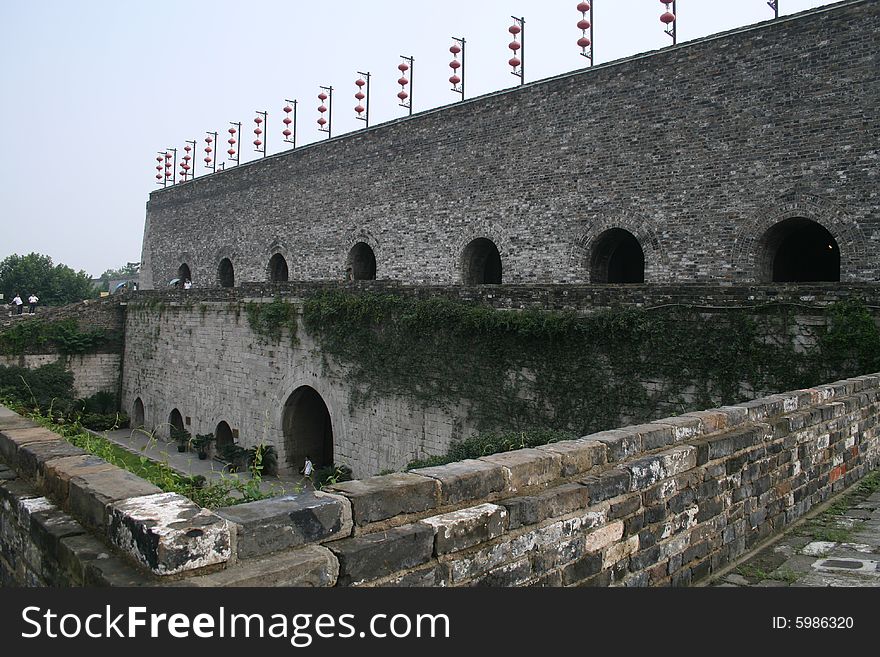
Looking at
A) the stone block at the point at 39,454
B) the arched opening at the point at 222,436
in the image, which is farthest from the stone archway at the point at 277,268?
the stone block at the point at 39,454

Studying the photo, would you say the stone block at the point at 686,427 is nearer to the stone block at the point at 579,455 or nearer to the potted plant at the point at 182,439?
the stone block at the point at 579,455

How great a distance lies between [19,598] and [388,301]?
10.9 meters

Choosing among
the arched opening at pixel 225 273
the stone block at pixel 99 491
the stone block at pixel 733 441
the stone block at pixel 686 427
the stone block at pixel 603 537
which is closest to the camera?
the stone block at pixel 99 491

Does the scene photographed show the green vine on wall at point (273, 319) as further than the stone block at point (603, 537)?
Yes

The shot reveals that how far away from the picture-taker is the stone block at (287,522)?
2541 mm

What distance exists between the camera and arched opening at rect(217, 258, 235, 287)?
25889 millimetres

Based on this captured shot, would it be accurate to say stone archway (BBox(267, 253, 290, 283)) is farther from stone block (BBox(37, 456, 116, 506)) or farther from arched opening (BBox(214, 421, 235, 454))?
stone block (BBox(37, 456, 116, 506))

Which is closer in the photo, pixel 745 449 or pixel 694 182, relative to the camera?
pixel 745 449

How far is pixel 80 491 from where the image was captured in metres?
3.17

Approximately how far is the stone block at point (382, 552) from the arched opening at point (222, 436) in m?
16.9

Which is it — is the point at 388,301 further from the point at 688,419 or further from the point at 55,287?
the point at 55,287

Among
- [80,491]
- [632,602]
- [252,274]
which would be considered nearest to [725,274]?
[632,602]

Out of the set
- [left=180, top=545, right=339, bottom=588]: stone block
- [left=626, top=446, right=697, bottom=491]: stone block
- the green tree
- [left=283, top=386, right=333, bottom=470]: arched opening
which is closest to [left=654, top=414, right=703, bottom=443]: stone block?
[left=626, top=446, right=697, bottom=491]: stone block

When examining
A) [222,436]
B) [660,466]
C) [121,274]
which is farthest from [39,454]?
[121,274]
